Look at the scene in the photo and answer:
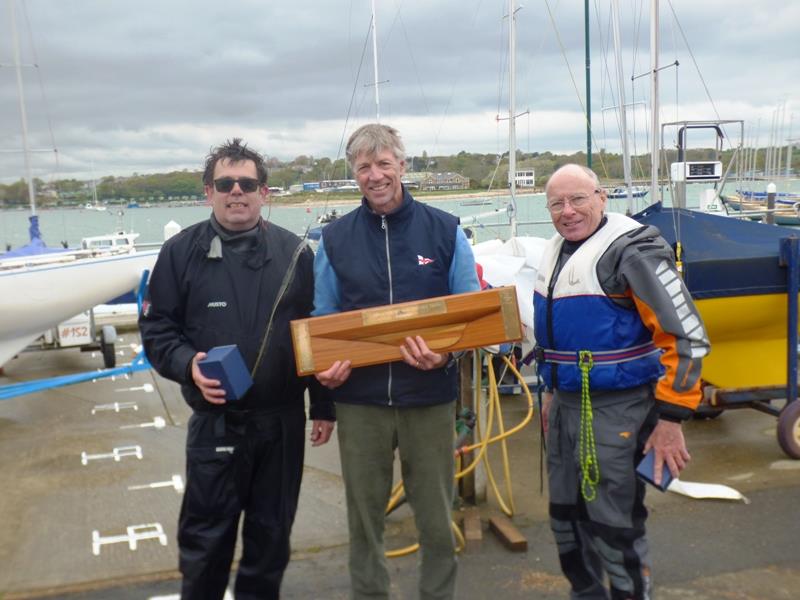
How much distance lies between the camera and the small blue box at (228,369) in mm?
2703

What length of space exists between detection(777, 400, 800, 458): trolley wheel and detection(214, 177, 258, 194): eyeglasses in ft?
13.0

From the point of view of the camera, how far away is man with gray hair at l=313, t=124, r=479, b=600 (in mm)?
2918

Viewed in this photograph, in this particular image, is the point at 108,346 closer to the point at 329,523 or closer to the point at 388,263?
the point at 329,523

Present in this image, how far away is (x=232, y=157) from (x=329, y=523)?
2.36 m

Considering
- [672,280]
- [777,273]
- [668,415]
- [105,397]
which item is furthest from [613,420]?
[105,397]

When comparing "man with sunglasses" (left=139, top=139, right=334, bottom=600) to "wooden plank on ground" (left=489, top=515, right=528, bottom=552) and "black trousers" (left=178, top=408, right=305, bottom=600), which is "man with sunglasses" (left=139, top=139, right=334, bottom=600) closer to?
"black trousers" (left=178, top=408, right=305, bottom=600)

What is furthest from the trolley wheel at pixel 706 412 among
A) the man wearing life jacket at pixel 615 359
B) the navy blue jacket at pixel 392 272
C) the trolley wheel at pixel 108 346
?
the trolley wheel at pixel 108 346

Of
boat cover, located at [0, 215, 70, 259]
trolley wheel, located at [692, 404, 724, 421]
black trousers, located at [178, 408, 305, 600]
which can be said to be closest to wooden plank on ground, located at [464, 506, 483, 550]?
black trousers, located at [178, 408, 305, 600]

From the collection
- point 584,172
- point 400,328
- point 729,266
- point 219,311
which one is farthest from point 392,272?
point 729,266

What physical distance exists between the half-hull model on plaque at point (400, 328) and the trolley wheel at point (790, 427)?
3.09 metres

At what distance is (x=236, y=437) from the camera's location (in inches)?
117

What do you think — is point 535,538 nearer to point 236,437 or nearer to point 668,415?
point 668,415

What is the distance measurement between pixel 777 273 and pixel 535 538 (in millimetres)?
2573

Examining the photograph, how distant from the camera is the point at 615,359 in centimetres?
282
